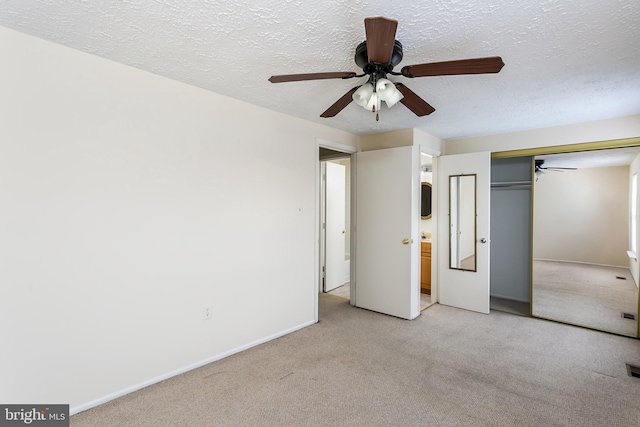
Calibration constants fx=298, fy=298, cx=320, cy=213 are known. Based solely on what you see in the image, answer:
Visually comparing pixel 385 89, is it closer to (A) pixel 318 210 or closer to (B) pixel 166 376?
(A) pixel 318 210

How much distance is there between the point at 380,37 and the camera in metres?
1.34

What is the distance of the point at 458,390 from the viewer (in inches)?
87.4

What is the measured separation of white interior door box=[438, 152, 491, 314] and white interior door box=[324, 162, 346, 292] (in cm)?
155

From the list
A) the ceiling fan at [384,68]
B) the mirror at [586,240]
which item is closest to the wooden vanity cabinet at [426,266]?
the mirror at [586,240]

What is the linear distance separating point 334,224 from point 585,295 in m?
3.47

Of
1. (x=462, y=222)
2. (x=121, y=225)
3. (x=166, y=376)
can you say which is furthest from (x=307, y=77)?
(x=462, y=222)

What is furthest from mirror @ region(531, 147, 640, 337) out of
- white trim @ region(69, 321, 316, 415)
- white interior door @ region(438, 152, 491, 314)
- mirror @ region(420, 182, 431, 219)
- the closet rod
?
white trim @ region(69, 321, 316, 415)

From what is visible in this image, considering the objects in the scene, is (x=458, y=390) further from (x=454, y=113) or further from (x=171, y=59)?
(x=171, y=59)

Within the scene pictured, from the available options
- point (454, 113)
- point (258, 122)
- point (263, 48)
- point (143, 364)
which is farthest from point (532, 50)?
point (143, 364)

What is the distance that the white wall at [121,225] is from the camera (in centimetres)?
177

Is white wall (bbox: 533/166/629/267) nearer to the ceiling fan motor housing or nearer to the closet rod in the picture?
the closet rod

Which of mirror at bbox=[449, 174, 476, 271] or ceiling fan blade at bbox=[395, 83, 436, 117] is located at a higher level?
ceiling fan blade at bbox=[395, 83, 436, 117]

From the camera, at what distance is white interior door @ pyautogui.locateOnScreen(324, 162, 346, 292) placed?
15.8 feet

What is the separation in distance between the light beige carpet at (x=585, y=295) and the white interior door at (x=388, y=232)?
165 cm
